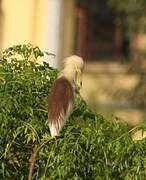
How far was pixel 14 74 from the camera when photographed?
1900mm

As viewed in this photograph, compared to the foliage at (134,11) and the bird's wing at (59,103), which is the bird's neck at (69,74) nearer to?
the bird's wing at (59,103)

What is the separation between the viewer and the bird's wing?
1727 millimetres

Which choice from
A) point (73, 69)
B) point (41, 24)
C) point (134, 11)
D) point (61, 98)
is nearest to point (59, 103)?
point (61, 98)

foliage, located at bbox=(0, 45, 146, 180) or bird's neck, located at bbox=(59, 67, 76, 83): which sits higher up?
bird's neck, located at bbox=(59, 67, 76, 83)

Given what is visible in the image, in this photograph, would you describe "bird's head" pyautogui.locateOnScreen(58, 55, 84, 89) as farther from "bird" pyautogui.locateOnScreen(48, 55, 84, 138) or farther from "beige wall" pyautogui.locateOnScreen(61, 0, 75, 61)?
"beige wall" pyautogui.locateOnScreen(61, 0, 75, 61)

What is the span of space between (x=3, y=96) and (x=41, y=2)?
146 inches

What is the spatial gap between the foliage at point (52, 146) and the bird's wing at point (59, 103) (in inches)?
1.5

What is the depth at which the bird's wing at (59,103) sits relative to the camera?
5.66 feet

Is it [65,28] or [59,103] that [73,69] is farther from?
[65,28]

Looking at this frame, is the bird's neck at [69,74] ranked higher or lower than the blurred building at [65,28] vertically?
higher

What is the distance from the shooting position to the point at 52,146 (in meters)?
1.76

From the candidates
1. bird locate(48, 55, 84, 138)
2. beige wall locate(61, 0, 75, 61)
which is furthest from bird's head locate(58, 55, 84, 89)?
beige wall locate(61, 0, 75, 61)

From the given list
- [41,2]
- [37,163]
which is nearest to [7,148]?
[37,163]

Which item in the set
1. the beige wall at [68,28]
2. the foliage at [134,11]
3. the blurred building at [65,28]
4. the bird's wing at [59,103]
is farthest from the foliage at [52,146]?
the beige wall at [68,28]
